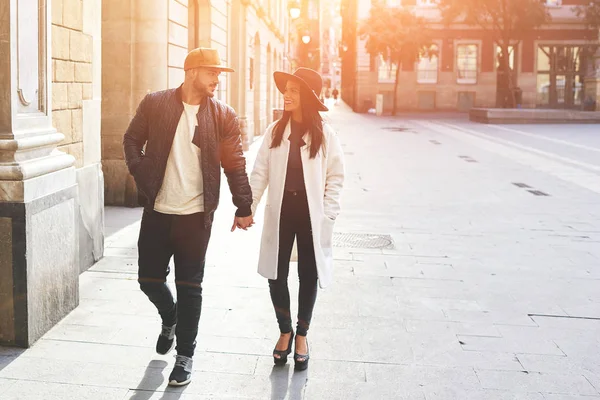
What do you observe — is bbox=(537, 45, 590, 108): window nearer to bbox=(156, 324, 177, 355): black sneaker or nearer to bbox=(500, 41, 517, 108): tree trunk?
bbox=(500, 41, 517, 108): tree trunk

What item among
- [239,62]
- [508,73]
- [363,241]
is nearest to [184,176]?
[363,241]

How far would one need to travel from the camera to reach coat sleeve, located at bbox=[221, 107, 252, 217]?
4289mm

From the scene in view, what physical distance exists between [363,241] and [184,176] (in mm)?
4472

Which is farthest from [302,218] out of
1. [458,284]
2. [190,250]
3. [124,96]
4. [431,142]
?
[431,142]

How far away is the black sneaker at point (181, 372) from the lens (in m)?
4.16

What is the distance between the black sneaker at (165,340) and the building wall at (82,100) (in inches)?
88.0

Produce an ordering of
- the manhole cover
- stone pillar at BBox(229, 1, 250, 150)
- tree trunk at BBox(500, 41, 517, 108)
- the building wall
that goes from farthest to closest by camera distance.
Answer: tree trunk at BBox(500, 41, 517, 108)
stone pillar at BBox(229, 1, 250, 150)
the manhole cover
the building wall

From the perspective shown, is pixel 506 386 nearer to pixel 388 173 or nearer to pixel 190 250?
pixel 190 250

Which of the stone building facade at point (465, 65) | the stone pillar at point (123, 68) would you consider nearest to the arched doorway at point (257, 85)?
the stone pillar at point (123, 68)

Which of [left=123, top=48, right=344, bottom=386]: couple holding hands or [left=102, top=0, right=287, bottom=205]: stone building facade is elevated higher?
[left=102, top=0, right=287, bottom=205]: stone building facade

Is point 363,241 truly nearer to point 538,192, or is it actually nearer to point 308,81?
point 308,81

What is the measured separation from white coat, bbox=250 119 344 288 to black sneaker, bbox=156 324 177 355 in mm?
662

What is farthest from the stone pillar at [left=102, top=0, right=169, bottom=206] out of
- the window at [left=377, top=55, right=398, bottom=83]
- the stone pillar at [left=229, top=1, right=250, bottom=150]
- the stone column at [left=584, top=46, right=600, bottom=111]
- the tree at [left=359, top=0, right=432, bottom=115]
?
the window at [left=377, top=55, right=398, bottom=83]

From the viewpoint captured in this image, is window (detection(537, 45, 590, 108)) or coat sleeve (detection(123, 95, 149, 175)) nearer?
coat sleeve (detection(123, 95, 149, 175))
